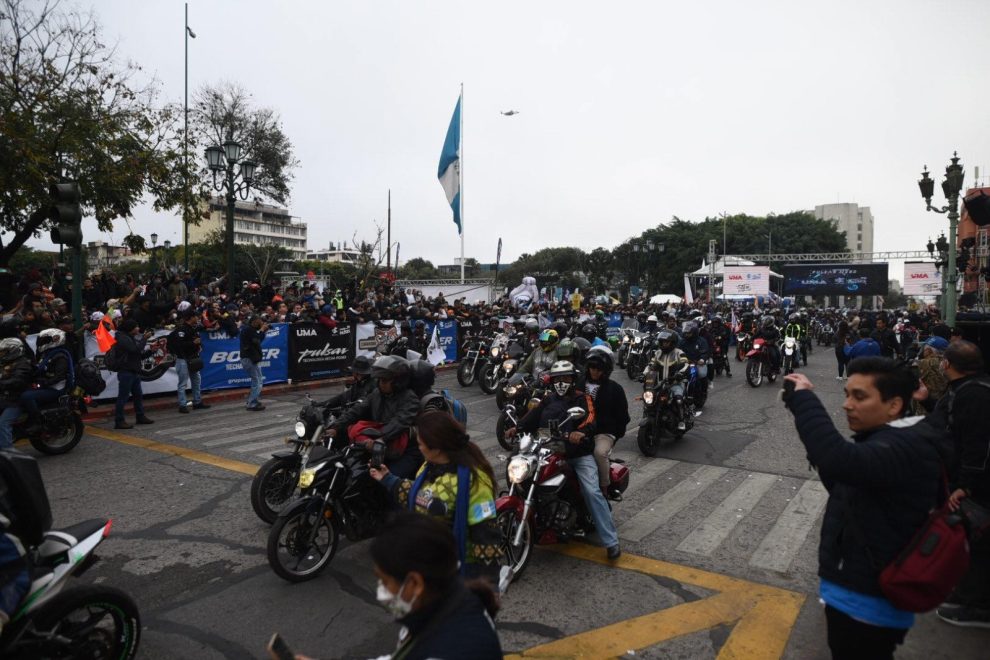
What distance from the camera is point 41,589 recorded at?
10.2 ft

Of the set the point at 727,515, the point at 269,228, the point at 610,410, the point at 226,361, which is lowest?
the point at 727,515

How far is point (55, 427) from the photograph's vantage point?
332 inches

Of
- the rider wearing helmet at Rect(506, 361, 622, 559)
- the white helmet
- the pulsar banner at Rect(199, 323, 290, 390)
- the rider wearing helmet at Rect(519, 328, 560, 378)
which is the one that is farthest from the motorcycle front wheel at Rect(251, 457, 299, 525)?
the pulsar banner at Rect(199, 323, 290, 390)

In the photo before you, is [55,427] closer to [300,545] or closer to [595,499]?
[300,545]

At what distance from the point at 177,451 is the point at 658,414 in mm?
6806

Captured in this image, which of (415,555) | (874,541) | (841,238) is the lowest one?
(874,541)

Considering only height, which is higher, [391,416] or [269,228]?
[269,228]

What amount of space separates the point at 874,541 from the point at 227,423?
1025cm

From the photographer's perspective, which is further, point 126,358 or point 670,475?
point 126,358

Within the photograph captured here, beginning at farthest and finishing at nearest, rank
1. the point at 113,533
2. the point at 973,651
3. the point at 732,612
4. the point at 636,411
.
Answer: the point at 636,411, the point at 113,533, the point at 732,612, the point at 973,651

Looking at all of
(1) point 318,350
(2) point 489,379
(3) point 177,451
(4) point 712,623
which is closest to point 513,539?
(4) point 712,623

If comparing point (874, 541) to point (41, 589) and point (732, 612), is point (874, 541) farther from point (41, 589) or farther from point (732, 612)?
point (41, 589)

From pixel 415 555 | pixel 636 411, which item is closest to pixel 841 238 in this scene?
pixel 636 411

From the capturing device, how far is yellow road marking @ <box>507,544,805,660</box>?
388 cm
